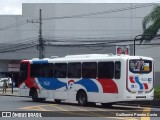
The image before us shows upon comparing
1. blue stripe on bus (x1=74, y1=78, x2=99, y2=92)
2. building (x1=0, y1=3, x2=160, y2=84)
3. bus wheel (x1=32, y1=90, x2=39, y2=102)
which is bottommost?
bus wheel (x1=32, y1=90, x2=39, y2=102)

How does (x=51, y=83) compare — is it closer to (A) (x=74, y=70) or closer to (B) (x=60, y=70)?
(B) (x=60, y=70)

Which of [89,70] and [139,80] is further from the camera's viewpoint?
[89,70]

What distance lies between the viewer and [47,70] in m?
31.6

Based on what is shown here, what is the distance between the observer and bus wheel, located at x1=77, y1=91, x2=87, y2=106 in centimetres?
2844

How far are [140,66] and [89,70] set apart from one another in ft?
10.6

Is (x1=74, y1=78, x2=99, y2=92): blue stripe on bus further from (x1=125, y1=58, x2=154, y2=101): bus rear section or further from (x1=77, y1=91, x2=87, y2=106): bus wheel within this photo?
(x1=125, y1=58, x2=154, y2=101): bus rear section

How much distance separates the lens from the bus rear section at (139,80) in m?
26.0

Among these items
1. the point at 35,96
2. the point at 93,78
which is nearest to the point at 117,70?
the point at 93,78

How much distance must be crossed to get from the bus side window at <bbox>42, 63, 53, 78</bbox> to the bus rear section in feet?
22.3

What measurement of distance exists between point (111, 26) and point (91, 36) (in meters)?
3.64

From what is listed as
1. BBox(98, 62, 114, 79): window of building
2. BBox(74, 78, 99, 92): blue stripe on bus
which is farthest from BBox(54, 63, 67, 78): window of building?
BBox(98, 62, 114, 79): window of building

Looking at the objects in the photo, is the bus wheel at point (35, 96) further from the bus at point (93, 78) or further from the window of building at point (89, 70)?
the window of building at point (89, 70)

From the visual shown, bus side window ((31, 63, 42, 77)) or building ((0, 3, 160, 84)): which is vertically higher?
building ((0, 3, 160, 84))

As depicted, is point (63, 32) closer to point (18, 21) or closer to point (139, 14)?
point (18, 21)
